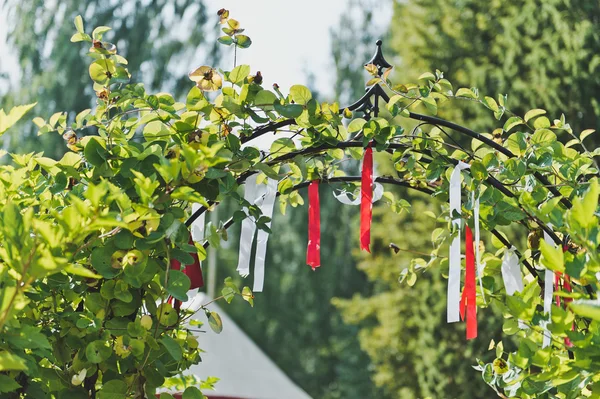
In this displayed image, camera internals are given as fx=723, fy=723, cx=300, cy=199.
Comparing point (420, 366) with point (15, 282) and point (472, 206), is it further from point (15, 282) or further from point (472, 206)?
point (15, 282)

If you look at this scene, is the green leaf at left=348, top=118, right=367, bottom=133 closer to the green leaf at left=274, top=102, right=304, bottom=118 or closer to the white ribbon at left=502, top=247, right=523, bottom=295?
the green leaf at left=274, top=102, right=304, bottom=118

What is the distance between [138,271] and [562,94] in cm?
628

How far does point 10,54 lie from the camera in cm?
950

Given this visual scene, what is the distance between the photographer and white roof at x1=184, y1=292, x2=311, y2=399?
4.86 m

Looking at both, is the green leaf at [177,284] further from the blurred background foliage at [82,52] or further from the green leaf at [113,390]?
the blurred background foliage at [82,52]

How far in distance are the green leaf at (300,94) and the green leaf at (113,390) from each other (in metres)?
0.65

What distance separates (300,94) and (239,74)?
133mm

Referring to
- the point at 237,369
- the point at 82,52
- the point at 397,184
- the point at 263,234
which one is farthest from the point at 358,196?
the point at 82,52

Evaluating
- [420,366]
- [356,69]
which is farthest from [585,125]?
[356,69]

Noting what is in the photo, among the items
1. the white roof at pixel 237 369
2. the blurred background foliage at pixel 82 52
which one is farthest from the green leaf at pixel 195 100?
the blurred background foliage at pixel 82 52

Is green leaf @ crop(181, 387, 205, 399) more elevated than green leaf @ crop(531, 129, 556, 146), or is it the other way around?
green leaf @ crop(531, 129, 556, 146)

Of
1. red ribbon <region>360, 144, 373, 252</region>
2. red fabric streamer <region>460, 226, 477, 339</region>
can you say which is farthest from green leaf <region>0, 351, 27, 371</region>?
red fabric streamer <region>460, 226, 477, 339</region>

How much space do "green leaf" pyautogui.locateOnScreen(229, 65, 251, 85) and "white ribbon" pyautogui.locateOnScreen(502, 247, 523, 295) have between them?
83 cm

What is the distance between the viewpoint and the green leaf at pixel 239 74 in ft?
4.72
